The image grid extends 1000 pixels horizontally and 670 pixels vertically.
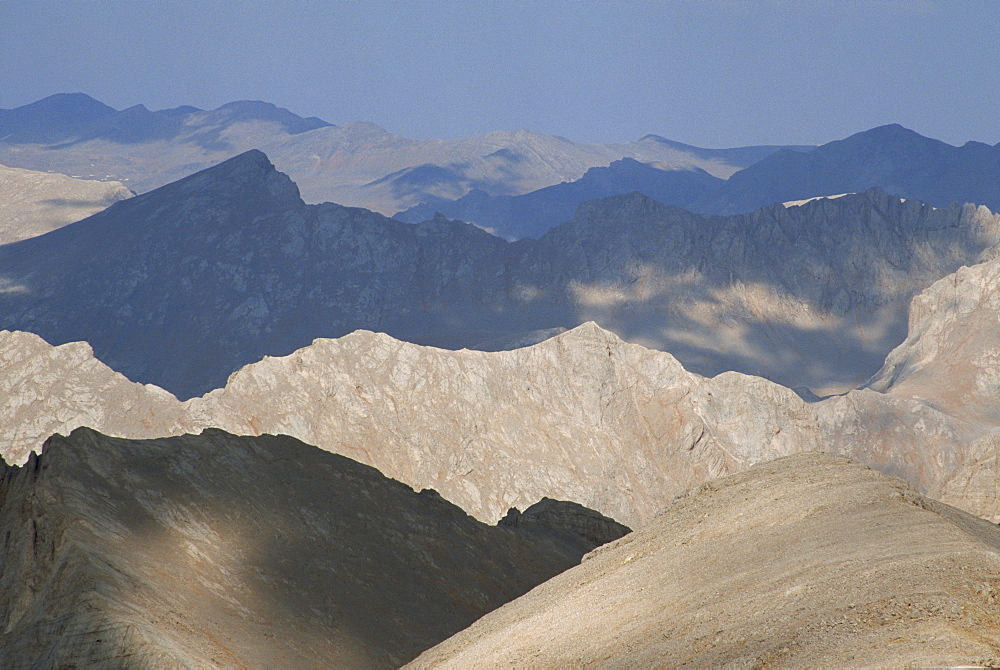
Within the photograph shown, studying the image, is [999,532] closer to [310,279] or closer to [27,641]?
[27,641]

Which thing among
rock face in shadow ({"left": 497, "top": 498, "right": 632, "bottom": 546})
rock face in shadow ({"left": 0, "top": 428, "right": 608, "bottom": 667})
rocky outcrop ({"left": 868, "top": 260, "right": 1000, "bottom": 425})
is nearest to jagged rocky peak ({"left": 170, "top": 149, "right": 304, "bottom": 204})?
rocky outcrop ({"left": 868, "top": 260, "right": 1000, "bottom": 425})

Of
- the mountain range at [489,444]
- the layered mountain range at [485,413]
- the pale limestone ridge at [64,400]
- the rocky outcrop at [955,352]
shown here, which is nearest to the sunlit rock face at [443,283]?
the mountain range at [489,444]

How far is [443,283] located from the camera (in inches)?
7589

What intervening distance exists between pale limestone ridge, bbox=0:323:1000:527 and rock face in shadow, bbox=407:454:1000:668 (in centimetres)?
4362

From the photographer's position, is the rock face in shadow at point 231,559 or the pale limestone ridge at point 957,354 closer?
the rock face in shadow at point 231,559

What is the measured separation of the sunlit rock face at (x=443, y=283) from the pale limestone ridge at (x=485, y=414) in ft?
239

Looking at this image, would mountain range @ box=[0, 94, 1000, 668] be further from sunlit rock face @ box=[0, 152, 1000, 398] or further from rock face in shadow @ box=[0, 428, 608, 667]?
sunlit rock face @ box=[0, 152, 1000, 398]

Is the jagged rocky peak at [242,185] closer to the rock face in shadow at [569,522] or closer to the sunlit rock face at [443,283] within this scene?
the sunlit rock face at [443,283]

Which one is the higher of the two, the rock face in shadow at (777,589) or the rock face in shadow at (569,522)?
the rock face in shadow at (777,589)

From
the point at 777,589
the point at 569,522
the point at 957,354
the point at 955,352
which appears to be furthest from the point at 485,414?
the point at 955,352

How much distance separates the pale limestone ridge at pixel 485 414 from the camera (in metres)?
72.5

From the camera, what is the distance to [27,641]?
1021 inches

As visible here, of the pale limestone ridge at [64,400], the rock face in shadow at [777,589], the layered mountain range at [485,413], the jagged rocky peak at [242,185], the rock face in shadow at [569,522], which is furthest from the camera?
the jagged rocky peak at [242,185]

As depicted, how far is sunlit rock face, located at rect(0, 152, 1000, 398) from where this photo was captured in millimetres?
166750
